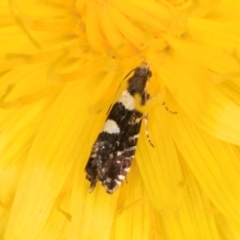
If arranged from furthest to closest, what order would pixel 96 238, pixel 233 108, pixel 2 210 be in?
pixel 2 210 < pixel 96 238 < pixel 233 108

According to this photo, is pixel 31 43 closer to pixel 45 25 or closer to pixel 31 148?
pixel 45 25

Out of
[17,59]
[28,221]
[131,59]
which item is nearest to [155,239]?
[28,221]

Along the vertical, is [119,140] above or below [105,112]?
below

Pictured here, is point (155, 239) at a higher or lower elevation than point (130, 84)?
lower
